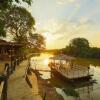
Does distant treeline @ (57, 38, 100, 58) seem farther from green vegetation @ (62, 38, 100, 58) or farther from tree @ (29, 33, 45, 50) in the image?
tree @ (29, 33, 45, 50)

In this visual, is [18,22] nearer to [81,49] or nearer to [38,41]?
[38,41]

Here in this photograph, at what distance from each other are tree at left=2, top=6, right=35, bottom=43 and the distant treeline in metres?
60.7

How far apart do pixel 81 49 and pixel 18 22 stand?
67777 millimetres

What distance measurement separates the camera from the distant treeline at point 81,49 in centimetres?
11062

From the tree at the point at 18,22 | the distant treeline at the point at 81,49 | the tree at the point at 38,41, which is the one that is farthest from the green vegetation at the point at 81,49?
the tree at the point at 18,22

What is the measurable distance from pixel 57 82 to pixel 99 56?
76.2 metres

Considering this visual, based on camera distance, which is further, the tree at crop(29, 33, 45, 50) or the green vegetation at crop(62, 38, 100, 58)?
the green vegetation at crop(62, 38, 100, 58)

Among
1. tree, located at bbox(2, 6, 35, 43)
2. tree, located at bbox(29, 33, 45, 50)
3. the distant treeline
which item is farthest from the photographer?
the distant treeline

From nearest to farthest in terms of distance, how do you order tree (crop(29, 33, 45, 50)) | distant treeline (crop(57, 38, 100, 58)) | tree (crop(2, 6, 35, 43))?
1. tree (crop(2, 6, 35, 43))
2. tree (crop(29, 33, 45, 50))
3. distant treeline (crop(57, 38, 100, 58))

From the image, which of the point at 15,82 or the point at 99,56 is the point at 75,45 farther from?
the point at 15,82

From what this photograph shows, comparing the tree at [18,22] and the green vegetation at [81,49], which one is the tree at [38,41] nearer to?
the tree at [18,22]

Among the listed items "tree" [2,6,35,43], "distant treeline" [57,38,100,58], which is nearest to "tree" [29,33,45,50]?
"tree" [2,6,35,43]

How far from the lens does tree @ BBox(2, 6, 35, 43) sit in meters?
54.3

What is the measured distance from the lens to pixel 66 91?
27703mm
